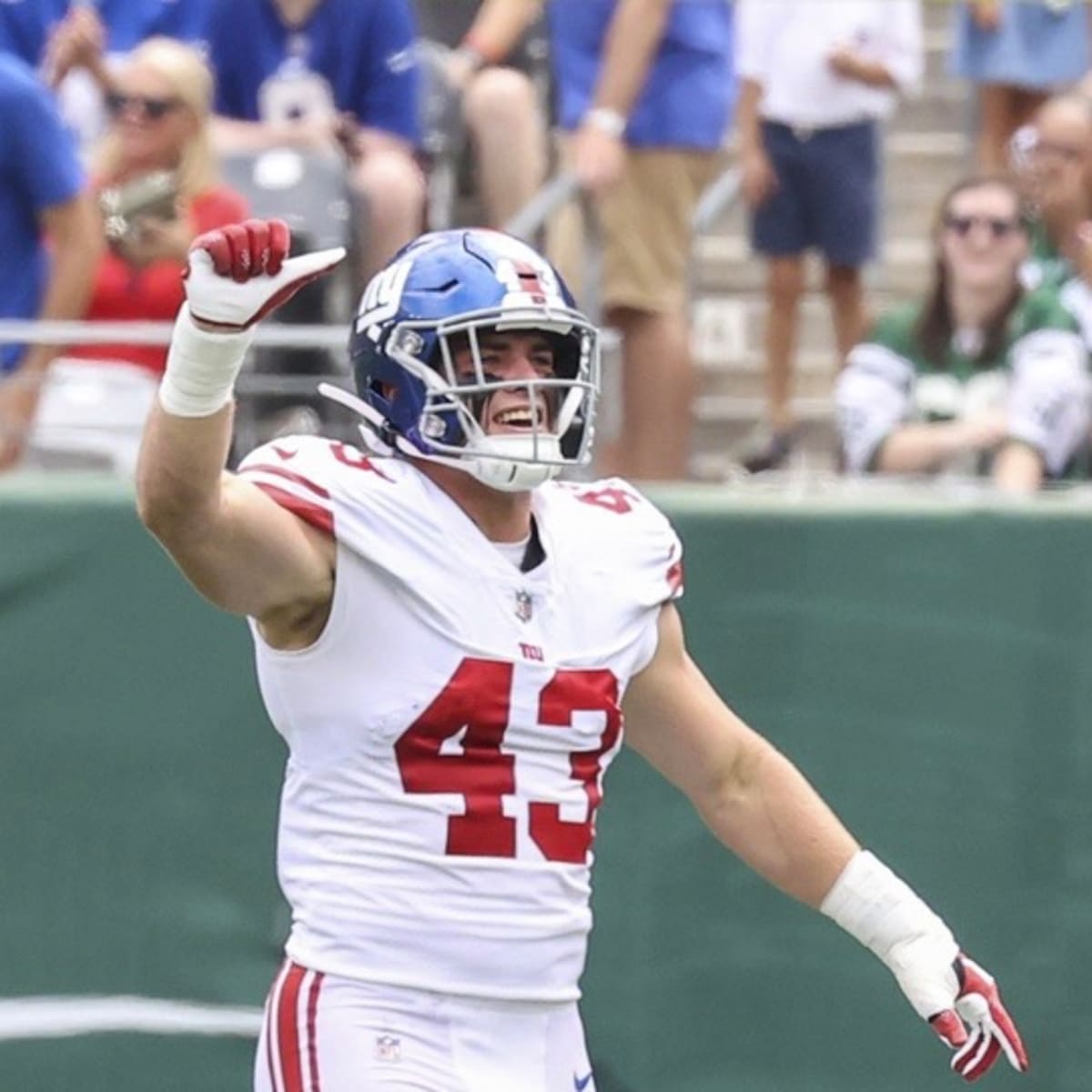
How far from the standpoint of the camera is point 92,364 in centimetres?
684

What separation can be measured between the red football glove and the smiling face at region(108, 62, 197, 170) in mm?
3658

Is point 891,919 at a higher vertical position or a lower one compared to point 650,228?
lower

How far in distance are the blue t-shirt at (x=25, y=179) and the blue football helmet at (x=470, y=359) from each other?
9.64ft

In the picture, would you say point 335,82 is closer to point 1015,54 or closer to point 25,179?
point 25,179

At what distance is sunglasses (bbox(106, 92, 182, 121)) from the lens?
7203 mm

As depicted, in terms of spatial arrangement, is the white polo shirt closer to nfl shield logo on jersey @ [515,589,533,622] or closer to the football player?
the football player

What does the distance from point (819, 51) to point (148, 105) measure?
2060 mm

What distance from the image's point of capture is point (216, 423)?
360cm

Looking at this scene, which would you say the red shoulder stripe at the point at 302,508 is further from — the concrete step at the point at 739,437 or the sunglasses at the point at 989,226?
the concrete step at the point at 739,437

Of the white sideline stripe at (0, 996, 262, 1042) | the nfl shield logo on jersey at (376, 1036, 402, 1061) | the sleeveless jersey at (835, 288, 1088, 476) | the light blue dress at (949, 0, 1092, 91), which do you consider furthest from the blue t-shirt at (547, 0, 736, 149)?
the nfl shield logo on jersey at (376, 1036, 402, 1061)

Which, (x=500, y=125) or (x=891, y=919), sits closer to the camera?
(x=891, y=919)

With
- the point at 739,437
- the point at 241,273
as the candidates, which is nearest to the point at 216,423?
the point at 241,273

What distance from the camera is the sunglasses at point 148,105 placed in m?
7.20

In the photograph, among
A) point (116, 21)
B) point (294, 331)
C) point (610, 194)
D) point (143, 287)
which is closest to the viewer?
point (294, 331)
